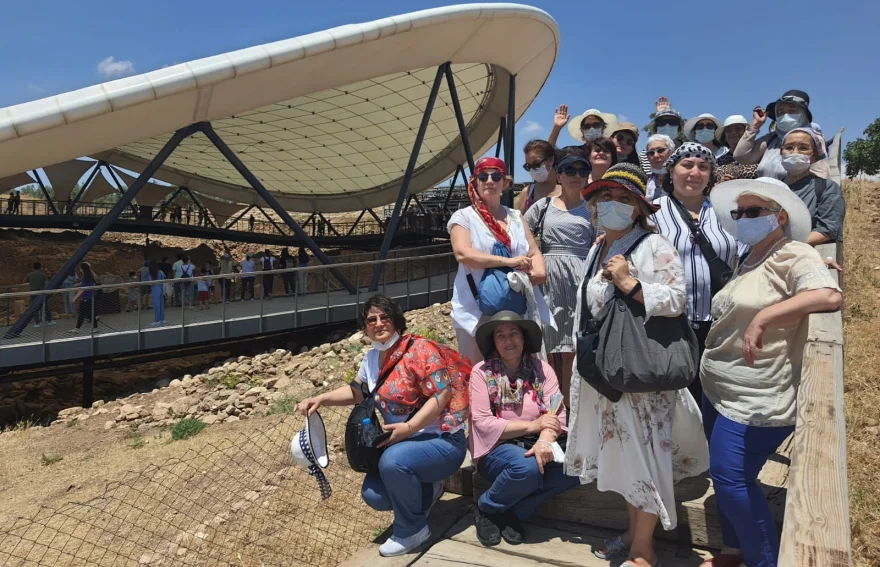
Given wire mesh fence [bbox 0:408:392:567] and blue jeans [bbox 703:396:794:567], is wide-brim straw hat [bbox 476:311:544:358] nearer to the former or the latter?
blue jeans [bbox 703:396:794:567]

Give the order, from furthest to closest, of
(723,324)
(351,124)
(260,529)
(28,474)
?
1. (351,124)
2. (28,474)
3. (260,529)
4. (723,324)

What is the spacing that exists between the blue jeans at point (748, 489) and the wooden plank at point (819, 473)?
379 millimetres

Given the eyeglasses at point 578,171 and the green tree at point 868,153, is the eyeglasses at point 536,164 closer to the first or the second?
the eyeglasses at point 578,171

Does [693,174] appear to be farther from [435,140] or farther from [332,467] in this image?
[435,140]

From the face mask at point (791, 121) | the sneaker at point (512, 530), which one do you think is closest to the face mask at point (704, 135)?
the face mask at point (791, 121)

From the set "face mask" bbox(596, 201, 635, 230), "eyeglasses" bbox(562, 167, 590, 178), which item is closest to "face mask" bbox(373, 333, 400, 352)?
"face mask" bbox(596, 201, 635, 230)

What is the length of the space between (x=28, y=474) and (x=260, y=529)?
4593 mm

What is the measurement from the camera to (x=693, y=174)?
325cm

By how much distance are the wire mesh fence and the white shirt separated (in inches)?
77.8

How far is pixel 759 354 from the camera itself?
95.0 inches

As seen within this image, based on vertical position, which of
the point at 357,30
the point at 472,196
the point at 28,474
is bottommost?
the point at 28,474

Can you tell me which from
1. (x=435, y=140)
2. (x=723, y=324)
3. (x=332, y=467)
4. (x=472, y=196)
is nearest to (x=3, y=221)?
(x=435, y=140)

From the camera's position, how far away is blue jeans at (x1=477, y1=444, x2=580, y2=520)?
299 centimetres

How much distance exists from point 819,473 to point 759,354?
664 millimetres
